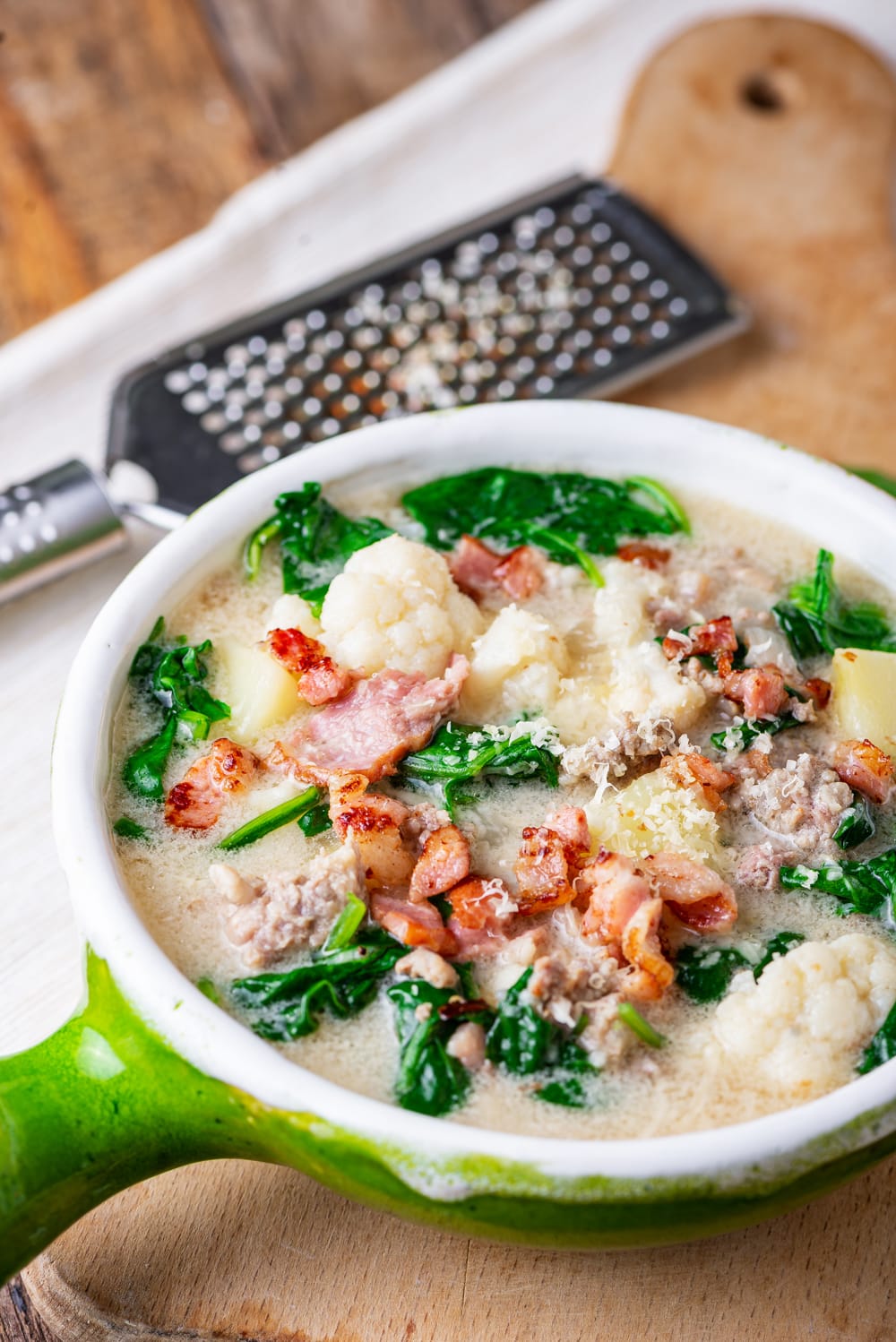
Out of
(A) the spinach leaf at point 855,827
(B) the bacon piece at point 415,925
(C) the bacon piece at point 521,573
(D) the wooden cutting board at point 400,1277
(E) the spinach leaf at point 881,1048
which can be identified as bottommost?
(D) the wooden cutting board at point 400,1277

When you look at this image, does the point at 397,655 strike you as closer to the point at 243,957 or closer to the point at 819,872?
the point at 243,957

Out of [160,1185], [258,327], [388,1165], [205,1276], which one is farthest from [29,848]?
[258,327]

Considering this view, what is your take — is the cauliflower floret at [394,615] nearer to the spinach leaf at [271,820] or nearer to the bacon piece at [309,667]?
the bacon piece at [309,667]

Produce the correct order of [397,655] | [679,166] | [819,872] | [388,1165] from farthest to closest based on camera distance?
[679,166] → [397,655] → [819,872] → [388,1165]

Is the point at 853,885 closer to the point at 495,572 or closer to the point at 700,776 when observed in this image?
the point at 700,776

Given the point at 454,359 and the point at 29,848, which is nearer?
the point at 29,848

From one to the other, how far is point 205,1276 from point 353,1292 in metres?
0.33

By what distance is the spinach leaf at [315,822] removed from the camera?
307cm

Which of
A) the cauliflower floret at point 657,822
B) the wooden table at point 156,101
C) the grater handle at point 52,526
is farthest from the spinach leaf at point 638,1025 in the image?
the wooden table at point 156,101

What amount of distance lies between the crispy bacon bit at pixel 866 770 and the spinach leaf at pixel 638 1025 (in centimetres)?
82

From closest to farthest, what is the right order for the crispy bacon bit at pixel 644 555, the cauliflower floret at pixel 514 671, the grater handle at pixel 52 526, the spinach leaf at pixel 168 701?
the spinach leaf at pixel 168 701, the cauliflower floret at pixel 514 671, the crispy bacon bit at pixel 644 555, the grater handle at pixel 52 526

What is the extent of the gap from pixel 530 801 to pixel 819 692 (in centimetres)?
80

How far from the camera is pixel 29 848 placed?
3791 mm

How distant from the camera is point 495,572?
363cm
